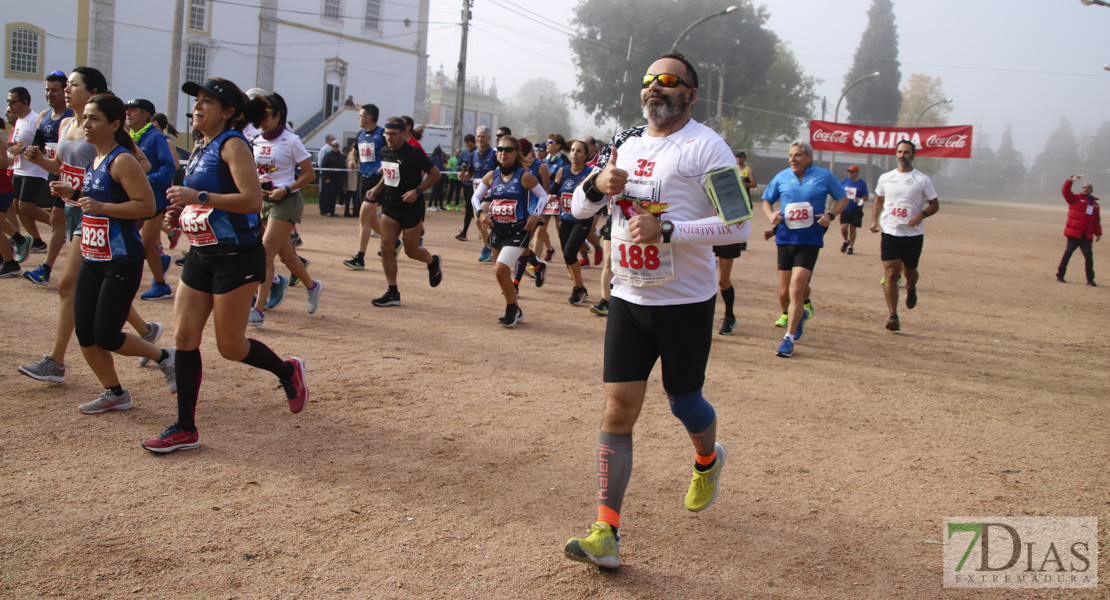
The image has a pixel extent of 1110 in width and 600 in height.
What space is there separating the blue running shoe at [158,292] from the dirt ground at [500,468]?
0.76 ft

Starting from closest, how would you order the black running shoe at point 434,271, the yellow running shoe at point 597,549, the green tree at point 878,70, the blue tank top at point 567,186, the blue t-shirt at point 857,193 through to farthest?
1. the yellow running shoe at point 597,549
2. the black running shoe at point 434,271
3. the blue tank top at point 567,186
4. the blue t-shirt at point 857,193
5. the green tree at point 878,70

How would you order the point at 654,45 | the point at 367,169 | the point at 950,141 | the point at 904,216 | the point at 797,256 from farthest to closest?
the point at 654,45 < the point at 950,141 < the point at 367,169 < the point at 904,216 < the point at 797,256

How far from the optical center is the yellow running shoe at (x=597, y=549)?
3359 mm

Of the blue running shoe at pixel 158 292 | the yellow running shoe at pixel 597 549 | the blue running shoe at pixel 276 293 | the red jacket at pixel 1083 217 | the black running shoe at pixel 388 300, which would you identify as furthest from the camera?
the red jacket at pixel 1083 217

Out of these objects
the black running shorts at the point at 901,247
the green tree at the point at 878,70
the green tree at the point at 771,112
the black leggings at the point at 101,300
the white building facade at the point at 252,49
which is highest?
the green tree at the point at 878,70

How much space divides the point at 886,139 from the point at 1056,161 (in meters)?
122

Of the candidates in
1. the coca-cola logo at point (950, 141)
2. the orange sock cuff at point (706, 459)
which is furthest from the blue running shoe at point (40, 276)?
the coca-cola logo at point (950, 141)

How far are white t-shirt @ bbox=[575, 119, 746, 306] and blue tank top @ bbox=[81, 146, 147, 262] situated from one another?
296 cm

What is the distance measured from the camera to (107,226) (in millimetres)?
4582

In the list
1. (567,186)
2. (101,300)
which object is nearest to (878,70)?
(567,186)

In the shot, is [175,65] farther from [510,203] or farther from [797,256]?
[797,256]

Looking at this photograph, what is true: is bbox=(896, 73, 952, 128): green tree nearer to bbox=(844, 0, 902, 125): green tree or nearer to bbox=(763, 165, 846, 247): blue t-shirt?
bbox=(844, 0, 902, 125): green tree

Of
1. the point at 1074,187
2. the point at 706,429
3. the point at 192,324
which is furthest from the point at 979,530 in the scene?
the point at 1074,187

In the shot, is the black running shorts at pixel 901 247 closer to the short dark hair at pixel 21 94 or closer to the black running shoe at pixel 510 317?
the black running shoe at pixel 510 317
